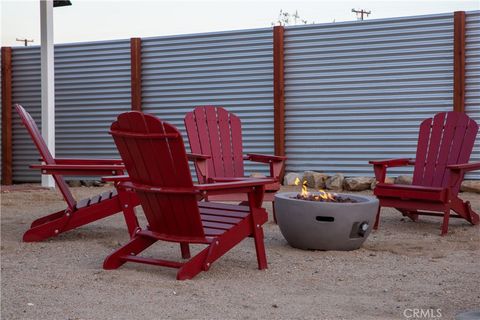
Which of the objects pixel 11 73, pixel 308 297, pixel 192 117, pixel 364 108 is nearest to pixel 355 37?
pixel 364 108

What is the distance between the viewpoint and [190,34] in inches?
367

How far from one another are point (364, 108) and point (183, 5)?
12.6ft

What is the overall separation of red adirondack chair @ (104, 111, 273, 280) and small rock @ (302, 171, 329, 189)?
4454 millimetres

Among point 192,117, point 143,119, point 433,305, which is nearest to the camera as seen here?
point 433,305

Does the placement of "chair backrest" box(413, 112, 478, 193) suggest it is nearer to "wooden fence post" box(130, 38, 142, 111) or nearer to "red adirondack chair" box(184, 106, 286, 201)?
"red adirondack chair" box(184, 106, 286, 201)

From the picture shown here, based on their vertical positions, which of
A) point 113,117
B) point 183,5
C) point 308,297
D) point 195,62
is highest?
point 183,5

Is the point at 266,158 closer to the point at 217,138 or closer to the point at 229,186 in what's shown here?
the point at 217,138

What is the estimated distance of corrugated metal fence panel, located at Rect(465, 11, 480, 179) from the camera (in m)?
7.86

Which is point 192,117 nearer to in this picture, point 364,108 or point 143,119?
point 143,119

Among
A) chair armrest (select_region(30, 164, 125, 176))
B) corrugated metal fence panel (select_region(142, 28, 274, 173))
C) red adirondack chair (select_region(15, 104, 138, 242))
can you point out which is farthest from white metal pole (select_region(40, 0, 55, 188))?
chair armrest (select_region(30, 164, 125, 176))

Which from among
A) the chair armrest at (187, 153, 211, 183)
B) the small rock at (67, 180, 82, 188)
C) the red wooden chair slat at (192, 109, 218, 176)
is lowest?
the small rock at (67, 180, 82, 188)

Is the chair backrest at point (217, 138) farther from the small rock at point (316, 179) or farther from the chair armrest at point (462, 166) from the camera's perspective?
the small rock at point (316, 179)

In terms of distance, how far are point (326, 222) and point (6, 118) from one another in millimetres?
7026

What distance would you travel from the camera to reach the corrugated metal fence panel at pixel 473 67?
7855mm
